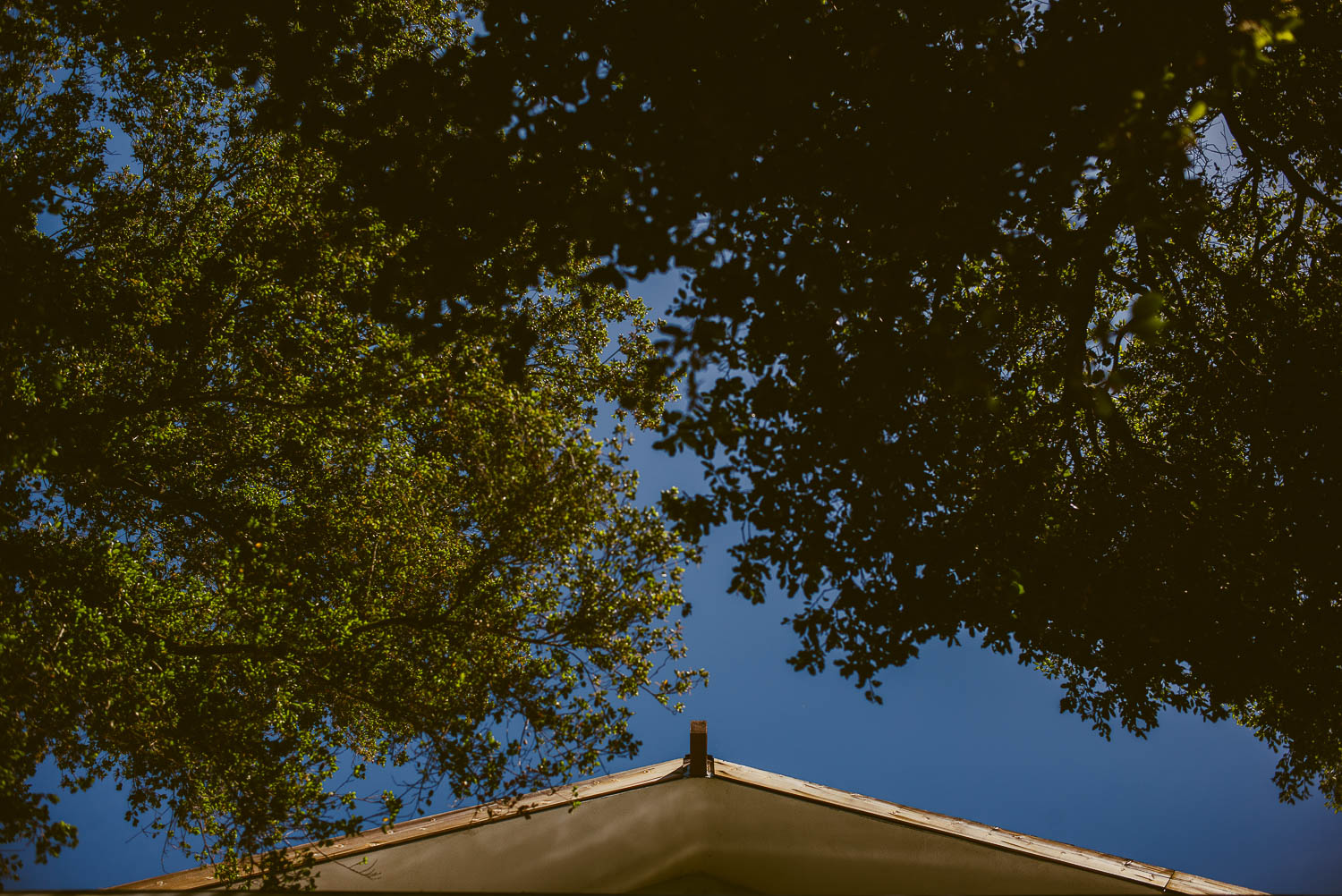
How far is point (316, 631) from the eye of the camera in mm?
9281

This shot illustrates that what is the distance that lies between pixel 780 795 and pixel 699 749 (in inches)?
68.8

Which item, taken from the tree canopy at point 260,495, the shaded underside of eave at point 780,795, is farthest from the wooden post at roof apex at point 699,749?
the tree canopy at point 260,495

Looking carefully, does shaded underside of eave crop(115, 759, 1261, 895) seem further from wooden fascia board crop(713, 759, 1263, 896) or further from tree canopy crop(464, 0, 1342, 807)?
tree canopy crop(464, 0, 1342, 807)

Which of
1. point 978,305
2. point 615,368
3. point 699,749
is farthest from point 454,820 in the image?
point 978,305

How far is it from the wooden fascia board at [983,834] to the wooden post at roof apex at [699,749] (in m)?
0.28

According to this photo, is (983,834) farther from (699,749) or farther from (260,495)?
(260,495)

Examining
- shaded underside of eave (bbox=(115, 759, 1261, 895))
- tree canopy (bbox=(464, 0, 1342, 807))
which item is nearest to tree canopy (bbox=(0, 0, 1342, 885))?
tree canopy (bbox=(464, 0, 1342, 807))

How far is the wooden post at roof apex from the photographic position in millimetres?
13484

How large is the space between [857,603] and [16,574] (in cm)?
1032

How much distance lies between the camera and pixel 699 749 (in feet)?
44.9

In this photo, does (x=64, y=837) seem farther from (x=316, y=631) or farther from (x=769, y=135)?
(x=769, y=135)

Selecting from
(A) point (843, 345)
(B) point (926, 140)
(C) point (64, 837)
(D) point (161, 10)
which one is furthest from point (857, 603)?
(D) point (161, 10)

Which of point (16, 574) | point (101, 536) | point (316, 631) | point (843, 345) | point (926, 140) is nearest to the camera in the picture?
point (926, 140)

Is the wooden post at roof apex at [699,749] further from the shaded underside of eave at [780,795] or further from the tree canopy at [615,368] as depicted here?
the tree canopy at [615,368]
